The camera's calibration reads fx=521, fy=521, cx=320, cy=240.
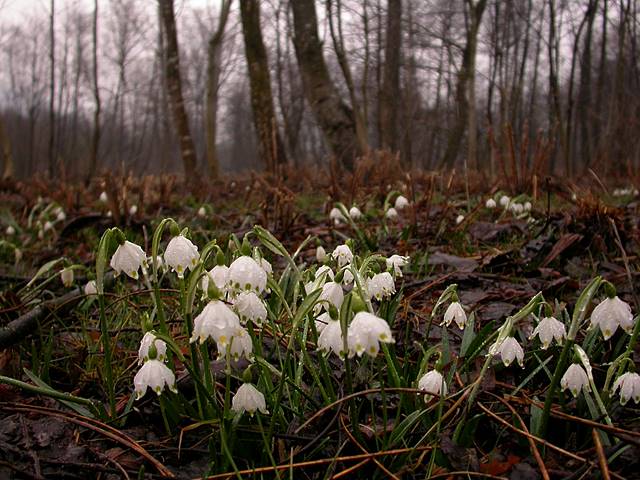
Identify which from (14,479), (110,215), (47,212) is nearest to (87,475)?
(14,479)

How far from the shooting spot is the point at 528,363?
1620 millimetres

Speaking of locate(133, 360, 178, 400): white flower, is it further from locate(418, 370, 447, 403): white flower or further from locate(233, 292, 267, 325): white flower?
locate(418, 370, 447, 403): white flower

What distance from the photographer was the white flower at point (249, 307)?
1.20 metres

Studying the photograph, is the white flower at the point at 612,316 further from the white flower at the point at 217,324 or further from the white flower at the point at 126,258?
the white flower at the point at 126,258

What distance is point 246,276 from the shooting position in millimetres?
1173

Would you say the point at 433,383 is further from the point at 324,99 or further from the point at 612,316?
the point at 324,99

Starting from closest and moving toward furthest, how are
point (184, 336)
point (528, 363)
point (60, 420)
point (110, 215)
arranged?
1. point (60, 420)
2. point (528, 363)
3. point (184, 336)
4. point (110, 215)

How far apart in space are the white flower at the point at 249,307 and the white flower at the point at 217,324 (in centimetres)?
11

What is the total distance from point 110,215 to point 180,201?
5.04 feet

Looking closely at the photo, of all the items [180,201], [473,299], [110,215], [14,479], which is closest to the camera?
[14,479]

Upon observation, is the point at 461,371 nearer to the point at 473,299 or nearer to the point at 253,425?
the point at 253,425

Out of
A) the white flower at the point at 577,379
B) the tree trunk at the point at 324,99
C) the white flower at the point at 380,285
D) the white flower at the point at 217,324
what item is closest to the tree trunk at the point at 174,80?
the tree trunk at the point at 324,99

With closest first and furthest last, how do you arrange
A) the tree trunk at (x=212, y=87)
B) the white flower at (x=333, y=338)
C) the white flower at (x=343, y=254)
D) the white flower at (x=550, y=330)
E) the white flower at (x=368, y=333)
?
the white flower at (x=368, y=333), the white flower at (x=333, y=338), the white flower at (x=550, y=330), the white flower at (x=343, y=254), the tree trunk at (x=212, y=87)

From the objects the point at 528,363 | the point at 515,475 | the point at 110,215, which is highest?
the point at 110,215
